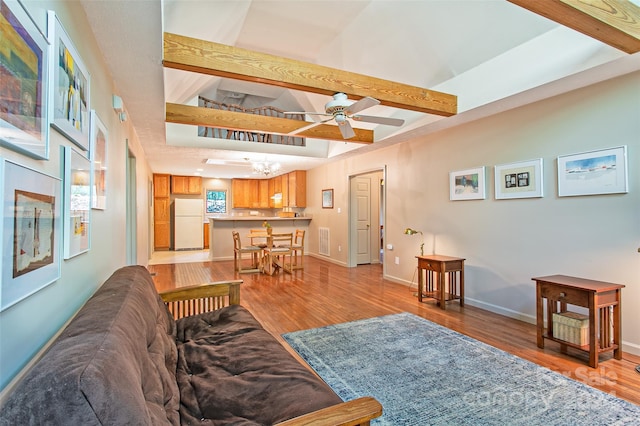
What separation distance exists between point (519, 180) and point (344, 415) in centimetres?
346

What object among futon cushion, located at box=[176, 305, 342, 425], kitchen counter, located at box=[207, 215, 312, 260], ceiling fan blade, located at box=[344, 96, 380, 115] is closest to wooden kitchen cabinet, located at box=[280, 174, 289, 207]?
kitchen counter, located at box=[207, 215, 312, 260]

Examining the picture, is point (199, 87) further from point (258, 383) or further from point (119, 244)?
point (258, 383)

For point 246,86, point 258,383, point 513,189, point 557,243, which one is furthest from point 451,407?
point 246,86

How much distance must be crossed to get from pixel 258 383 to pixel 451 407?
1.31 meters

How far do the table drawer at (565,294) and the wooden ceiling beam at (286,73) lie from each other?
2.08 meters

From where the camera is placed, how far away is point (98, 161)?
2.01 m

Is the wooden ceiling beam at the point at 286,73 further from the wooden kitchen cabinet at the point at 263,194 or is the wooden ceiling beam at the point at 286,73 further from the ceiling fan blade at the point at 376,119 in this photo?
the wooden kitchen cabinet at the point at 263,194

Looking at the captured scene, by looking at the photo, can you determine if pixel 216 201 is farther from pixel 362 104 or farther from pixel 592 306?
pixel 592 306

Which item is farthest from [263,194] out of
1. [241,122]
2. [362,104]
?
[362,104]

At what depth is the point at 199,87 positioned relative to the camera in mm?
4504

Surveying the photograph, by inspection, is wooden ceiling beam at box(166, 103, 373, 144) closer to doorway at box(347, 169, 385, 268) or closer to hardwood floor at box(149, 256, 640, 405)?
doorway at box(347, 169, 385, 268)

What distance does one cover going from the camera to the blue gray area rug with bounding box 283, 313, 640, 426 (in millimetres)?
1891

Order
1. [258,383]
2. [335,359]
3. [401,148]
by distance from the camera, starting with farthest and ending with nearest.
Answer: [401,148] → [335,359] → [258,383]

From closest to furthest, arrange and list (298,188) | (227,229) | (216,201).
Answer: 1. (227,229)
2. (298,188)
3. (216,201)
